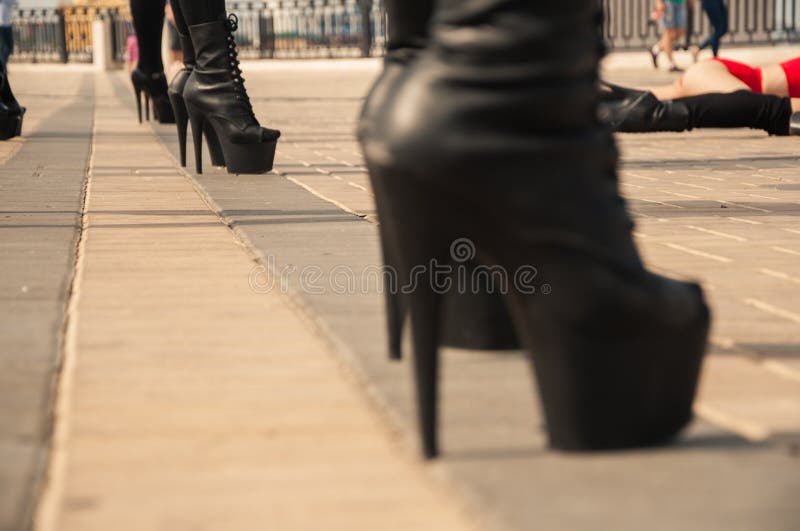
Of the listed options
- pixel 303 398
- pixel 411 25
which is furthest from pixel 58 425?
pixel 411 25

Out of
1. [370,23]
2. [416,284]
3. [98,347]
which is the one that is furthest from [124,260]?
[370,23]

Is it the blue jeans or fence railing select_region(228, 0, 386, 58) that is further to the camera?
fence railing select_region(228, 0, 386, 58)

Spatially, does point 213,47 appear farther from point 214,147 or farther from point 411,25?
point 411,25

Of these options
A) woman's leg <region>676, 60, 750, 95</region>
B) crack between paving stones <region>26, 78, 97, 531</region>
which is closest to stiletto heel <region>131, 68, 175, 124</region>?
woman's leg <region>676, 60, 750, 95</region>

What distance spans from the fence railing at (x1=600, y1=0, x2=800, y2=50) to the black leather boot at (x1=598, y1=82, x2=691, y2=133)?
18584 millimetres

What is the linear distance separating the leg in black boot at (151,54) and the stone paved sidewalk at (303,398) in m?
3.96

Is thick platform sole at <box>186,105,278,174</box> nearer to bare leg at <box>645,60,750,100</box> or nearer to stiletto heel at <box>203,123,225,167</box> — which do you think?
Answer: stiletto heel at <box>203,123,225,167</box>

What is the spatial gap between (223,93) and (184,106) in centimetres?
80

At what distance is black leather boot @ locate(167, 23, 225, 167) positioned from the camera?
6.81 m

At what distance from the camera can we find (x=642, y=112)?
6.52m

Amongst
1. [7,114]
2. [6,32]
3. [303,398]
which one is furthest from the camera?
[6,32]

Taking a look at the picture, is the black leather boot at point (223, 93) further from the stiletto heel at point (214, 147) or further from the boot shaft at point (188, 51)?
the boot shaft at point (188, 51)

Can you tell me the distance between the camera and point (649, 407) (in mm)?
1979

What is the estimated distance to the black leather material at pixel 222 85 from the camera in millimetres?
6223
